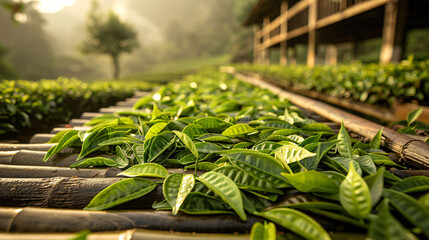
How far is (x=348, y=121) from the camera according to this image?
1.73 m

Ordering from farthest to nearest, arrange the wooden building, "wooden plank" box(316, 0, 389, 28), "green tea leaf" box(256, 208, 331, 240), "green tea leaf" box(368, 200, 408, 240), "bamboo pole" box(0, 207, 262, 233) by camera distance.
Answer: "wooden plank" box(316, 0, 389, 28), the wooden building, "bamboo pole" box(0, 207, 262, 233), "green tea leaf" box(256, 208, 331, 240), "green tea leaf" box(368, 200, 408, 240)

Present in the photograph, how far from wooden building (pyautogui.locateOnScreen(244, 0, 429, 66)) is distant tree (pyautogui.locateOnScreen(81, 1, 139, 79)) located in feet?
46.0

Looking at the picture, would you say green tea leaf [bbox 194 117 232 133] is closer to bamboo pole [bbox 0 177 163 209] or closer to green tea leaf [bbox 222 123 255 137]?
green tea leaf [bbox 222 123 255 137]

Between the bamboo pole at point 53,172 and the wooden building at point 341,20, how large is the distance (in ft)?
17.2

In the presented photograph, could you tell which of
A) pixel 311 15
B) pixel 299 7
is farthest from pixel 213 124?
pixel 299 7

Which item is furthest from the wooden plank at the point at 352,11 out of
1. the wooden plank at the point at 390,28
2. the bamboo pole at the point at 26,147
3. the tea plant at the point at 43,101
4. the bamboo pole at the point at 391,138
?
the tea plant at the point at 43,101

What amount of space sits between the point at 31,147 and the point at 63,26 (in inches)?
4657

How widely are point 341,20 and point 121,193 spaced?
7217mm

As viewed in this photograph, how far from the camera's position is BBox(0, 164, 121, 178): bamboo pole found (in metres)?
1.12

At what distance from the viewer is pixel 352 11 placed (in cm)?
571

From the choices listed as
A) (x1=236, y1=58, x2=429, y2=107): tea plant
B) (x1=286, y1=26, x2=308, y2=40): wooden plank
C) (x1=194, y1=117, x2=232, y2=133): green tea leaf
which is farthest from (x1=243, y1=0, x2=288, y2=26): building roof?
(x1=194, y1=117, x2=232, y2=133): green tea leaf

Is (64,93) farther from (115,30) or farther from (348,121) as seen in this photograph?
(115,30)

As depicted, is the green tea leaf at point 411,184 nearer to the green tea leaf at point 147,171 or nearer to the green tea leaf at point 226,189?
the green tea leaf at point 226,189

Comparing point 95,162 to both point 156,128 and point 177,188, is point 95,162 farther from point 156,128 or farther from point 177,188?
point 177,188
